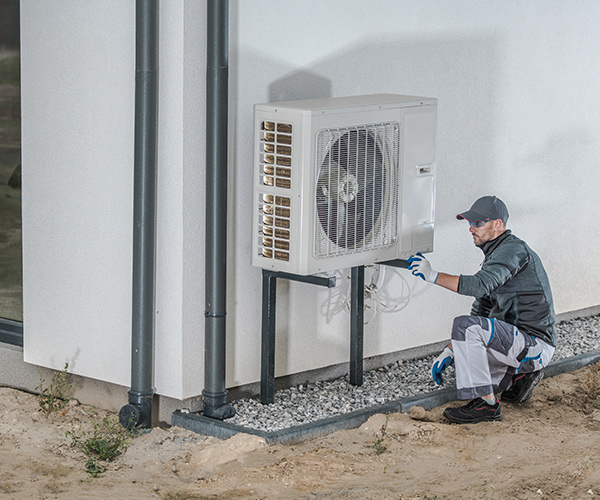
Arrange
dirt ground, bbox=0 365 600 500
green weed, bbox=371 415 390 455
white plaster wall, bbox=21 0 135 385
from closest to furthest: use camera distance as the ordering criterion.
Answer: dirt ground, bbox=0 365 600 500, green weed, bbox=371 415 390 455, white plaster wall, bbox=21 0 135 385

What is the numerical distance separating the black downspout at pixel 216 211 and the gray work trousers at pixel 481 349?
1343 mm

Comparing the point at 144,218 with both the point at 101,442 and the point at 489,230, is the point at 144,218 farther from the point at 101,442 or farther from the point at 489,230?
the point at 489,230

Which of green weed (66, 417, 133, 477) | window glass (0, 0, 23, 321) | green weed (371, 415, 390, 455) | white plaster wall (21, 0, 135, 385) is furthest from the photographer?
window glass (0, 0, 23, 321)

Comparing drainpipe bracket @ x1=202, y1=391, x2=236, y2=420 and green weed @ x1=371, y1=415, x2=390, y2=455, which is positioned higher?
drainpipe bracket @ x1=202, y1=391, x2=236, y2=420

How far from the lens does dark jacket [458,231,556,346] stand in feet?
19.2

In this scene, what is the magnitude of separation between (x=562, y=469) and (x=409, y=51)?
2.87 meters

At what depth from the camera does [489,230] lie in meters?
5.99

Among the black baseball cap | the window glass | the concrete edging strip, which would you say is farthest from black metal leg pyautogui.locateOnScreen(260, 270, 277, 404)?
the window glass

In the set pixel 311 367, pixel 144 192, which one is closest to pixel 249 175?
pixel 144 192

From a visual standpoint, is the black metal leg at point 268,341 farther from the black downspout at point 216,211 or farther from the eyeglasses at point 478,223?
the eyeglasses at point 478,223

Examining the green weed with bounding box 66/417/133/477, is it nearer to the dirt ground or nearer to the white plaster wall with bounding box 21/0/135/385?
the dirt ground

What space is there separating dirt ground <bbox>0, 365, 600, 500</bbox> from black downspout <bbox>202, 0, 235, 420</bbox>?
32cm

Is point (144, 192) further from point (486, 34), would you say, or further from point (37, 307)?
point (486, 34)

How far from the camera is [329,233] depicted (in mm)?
5438
